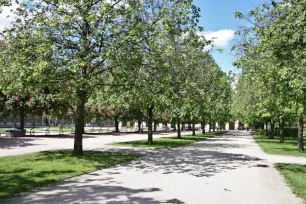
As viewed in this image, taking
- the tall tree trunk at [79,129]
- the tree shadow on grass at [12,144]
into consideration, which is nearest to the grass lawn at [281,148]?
the tall tree trunk at [79,129]

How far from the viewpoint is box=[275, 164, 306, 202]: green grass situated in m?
7.88

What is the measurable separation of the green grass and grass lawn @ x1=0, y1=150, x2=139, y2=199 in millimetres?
6366

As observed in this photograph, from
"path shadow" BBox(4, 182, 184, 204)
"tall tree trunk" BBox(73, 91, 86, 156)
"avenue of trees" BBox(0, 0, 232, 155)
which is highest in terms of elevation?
"avenue of trees" BBox(0, 0, 232, 155)

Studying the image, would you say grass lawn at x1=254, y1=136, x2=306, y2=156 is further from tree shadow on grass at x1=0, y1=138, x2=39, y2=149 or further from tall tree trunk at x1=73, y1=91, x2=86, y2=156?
tree shadow on grass at x1=0, y1=138, x2=39, y2=149

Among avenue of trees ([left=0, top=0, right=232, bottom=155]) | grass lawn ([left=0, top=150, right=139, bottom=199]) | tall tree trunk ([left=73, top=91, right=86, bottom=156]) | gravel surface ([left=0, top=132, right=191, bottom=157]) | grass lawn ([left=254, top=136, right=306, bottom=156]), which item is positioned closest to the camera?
grass lawn ([left=0, top=150, right=139, bottom=199])

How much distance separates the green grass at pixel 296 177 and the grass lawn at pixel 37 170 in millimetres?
6366

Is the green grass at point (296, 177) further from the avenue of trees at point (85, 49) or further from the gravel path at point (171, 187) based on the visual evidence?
the avenue of trees at point (85, 49)

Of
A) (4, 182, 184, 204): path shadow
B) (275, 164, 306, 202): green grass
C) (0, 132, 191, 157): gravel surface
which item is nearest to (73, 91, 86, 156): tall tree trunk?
(0, 132, 191, 157): gravel surface

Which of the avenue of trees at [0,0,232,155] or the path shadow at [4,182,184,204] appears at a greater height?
the avenue of trees at [0,0,232,155]

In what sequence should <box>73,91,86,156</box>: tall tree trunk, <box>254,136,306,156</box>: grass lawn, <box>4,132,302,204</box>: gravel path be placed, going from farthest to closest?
<box>254,136,306,156</box>: grass lawn, <box>73,91,86,156</box>: tall tree trunk, <box>4,132,302,204</box>: gravel path

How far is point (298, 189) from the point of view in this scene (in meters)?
8.05

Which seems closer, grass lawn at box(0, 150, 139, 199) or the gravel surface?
grass lawn at box(0, 150, 139, 199)

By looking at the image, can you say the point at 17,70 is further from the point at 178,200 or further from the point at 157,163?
the point at 178,200

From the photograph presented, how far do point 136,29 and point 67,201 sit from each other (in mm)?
7810
